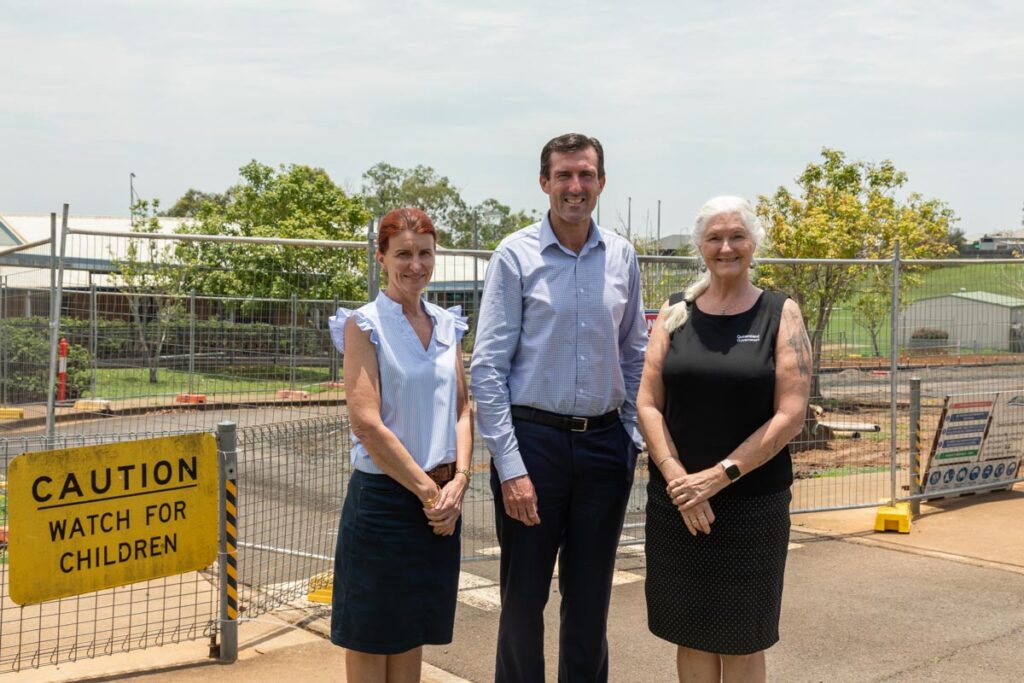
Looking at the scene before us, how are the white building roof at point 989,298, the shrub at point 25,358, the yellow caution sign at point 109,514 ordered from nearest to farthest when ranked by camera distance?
the yellow caution sign at point 109,514 < the white building roof at point 989,298 < the shrub at point 25,358

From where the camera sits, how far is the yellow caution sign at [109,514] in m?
4.54

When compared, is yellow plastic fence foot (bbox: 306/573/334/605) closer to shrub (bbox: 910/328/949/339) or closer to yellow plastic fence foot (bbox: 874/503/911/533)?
yellow plastic fence foot (bbox: 874/503/911/533)

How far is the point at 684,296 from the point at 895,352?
5.24 meters

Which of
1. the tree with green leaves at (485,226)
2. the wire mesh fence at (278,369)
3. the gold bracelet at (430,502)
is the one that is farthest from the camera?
the tree with green leaves at (485,226)

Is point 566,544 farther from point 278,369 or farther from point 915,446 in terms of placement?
point 915,446

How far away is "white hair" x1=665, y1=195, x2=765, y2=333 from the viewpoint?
387 centimetres

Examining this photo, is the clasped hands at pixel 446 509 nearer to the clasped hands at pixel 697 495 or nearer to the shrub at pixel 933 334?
the clasped hands at pixel 697 495

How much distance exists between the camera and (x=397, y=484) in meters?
3.70

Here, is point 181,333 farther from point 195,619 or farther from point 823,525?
point 823,525

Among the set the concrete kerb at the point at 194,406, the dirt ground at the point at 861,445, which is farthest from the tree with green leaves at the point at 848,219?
the concrete kerb at the point at 194,406

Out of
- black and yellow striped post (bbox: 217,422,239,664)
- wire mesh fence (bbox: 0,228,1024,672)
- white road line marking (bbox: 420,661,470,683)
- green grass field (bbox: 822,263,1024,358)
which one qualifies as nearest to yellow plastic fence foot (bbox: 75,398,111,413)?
wire mesh fence (bbox: 0,228,1024,672)

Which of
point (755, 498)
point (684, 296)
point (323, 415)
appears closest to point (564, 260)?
point (684, 296)

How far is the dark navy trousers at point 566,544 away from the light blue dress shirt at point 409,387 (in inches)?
12.2

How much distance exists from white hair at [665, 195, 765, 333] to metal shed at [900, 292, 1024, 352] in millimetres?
5300
